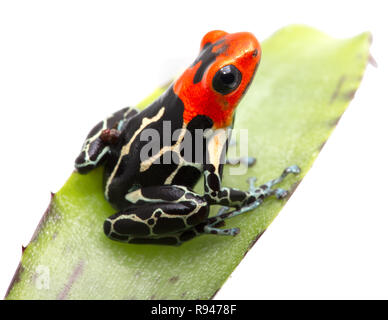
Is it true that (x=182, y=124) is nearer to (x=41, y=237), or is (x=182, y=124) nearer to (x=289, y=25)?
(x=41, y=237)

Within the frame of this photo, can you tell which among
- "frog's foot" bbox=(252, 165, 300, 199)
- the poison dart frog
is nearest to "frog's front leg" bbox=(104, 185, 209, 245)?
the poison dart frog

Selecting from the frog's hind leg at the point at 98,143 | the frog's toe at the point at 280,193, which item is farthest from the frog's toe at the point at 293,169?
the frog's hind leg at the point at 98,143

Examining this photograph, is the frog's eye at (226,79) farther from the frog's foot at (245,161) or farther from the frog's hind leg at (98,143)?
the frog's hind leg at (98,143)

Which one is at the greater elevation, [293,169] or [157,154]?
[157,154]

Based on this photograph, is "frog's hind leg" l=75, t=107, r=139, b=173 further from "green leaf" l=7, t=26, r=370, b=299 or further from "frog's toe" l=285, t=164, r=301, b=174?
"frog's toe" l=285, t=164, r=301, b=174

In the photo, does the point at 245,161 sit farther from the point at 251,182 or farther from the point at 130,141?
the point at 130,141

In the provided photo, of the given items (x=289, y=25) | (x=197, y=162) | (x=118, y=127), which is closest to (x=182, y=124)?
(x=197, y=162)

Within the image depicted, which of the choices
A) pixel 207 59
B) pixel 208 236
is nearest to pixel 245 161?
pixel 208 236
